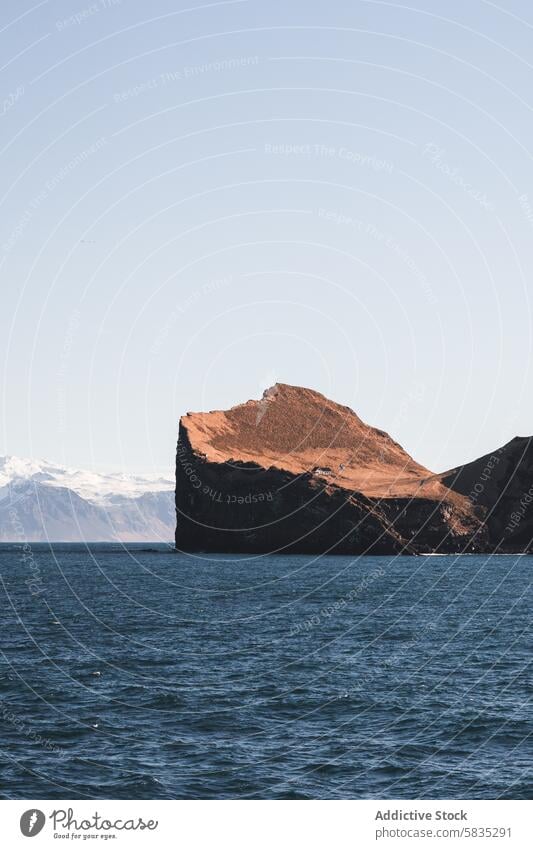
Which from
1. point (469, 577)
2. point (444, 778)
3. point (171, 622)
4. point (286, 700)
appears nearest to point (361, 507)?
point (469, 577)

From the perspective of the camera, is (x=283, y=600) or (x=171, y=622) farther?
(x=283, y=600)

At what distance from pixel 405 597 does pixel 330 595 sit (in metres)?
7.08

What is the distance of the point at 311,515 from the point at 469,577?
182ft

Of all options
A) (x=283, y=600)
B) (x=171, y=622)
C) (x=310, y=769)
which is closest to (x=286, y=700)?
(x=310, y=769)

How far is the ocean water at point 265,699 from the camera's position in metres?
40.2

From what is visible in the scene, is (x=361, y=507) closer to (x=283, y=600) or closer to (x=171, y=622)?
(x=283, y=600)

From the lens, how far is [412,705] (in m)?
52.7

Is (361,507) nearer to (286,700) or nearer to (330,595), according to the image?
(330,595)

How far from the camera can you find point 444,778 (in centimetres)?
4075

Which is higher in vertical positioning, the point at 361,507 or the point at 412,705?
the point at 361,507

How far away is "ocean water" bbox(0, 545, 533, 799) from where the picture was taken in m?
40.2

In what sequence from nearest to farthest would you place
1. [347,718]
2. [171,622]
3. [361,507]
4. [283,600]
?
[347,718] < [171,622] < [283,600] < [361,507]

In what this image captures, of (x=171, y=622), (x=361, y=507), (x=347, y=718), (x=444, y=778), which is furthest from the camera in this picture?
(x=361, y=507)

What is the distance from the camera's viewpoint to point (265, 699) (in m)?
53.5
